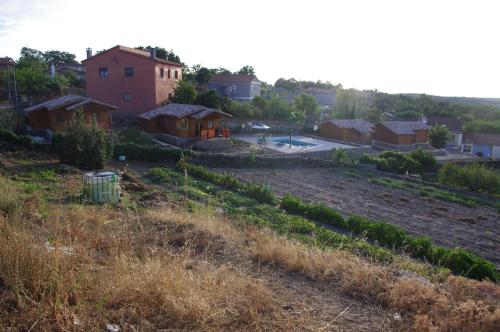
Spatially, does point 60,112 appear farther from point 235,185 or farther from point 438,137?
point 438,137

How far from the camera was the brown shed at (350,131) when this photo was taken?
4382 cm

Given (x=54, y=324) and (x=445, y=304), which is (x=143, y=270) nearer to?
(x=54, y=324)

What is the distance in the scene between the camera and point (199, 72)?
63.3 meters

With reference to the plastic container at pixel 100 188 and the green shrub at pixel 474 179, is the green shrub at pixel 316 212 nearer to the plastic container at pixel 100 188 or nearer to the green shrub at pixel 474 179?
the plastic container at pixel 100 188

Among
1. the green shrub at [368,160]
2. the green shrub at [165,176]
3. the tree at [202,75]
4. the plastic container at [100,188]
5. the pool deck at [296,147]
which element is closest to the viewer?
the plastic container at [100,188]

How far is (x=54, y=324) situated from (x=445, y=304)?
430 cm

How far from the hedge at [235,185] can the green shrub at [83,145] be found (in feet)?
17.2

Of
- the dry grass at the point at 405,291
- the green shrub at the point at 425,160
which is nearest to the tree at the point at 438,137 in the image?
the green shrub at the point at 425,160

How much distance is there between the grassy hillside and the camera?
3.88 metres

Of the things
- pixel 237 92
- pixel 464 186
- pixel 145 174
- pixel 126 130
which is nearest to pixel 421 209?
pixel 464 186

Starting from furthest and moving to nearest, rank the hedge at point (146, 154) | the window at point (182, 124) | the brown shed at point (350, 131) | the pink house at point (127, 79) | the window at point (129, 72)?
the brown shed at point (350, 131) → the window at point (129, 72) → the pink house at point (127, 79) → the window at point (182, 124) → the hedge at point (146, 154)

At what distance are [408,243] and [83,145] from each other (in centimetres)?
1490

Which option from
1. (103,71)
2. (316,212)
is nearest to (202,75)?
(103,71)

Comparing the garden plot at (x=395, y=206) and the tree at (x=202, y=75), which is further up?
the tree at (x=202, y=75)
